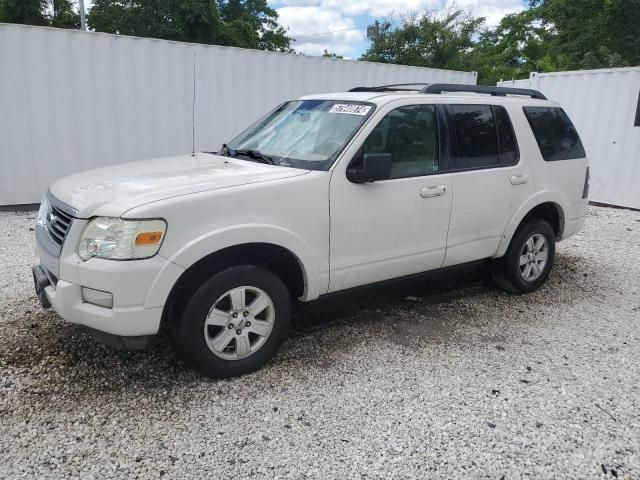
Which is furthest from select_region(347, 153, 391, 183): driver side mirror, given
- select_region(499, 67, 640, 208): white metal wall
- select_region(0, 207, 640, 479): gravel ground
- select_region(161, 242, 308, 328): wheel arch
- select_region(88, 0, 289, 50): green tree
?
select_region(88, 0, 289, 50): green tree

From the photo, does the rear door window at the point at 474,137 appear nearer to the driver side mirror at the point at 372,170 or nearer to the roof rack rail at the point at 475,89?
the roof rack rail at the point at 475,89

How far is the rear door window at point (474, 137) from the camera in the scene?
426cm

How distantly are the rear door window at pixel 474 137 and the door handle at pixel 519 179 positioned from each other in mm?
218

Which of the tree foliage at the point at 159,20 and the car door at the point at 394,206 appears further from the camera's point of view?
the tree foliage at the point at 159,20

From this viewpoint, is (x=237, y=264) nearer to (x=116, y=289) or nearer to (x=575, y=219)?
(x=116, y=289)

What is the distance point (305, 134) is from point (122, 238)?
1.69 m

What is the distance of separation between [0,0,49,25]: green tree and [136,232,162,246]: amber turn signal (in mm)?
27357

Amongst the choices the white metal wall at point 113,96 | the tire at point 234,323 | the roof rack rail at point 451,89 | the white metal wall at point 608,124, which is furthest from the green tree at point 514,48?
the tire at point 234,323

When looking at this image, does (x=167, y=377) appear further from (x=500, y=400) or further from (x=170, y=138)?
(x=170, y=138)

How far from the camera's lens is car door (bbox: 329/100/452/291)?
11.9 ft

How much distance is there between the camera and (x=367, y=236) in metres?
3.73

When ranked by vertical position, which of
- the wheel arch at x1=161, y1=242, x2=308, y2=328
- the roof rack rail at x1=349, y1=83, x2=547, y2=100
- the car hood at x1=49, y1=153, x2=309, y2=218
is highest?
the roof rack rail at x1=349, y1=83, x2=547, y2=100

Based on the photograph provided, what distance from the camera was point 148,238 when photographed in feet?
9.42

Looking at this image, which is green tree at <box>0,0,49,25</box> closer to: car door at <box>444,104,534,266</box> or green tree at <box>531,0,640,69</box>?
green tree at <box>531,0,640,69</box>
